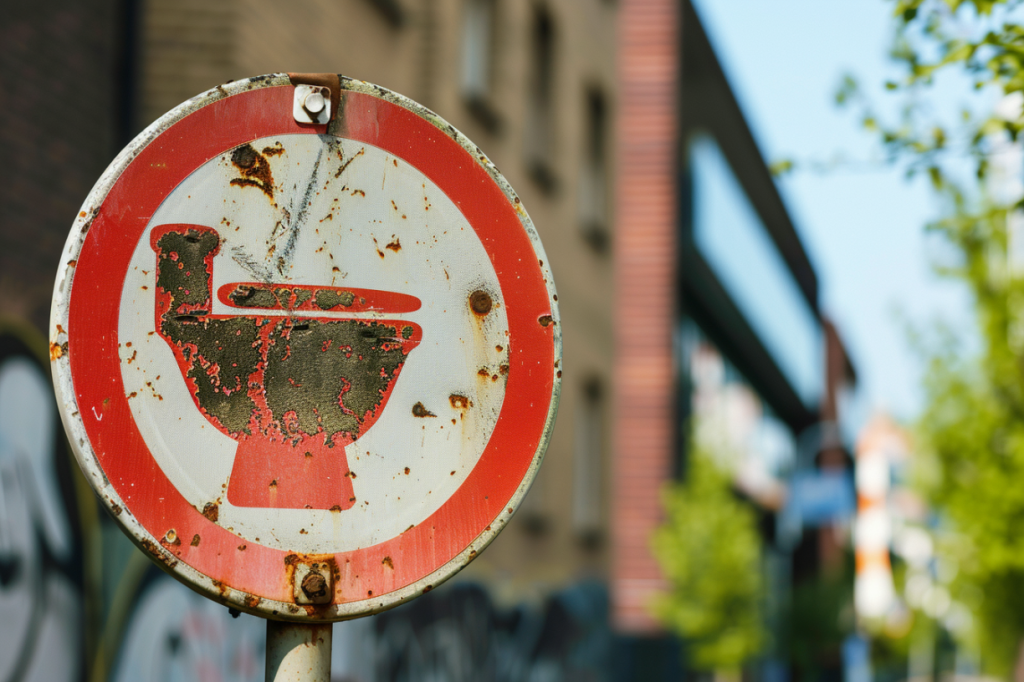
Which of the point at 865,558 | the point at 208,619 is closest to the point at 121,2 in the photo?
the point at 208,619

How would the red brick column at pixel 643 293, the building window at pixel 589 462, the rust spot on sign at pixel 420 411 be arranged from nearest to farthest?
the rust spot on sign at pixel 420 411
the building window at pixel 589 462
the red brick column at pixel 643 293

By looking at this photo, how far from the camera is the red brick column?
18.3m

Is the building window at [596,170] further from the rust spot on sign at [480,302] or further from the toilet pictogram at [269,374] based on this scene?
the toilet pictogram at [269,374]

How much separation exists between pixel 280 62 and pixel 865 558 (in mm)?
76297

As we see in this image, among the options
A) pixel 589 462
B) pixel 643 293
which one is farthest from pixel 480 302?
pixel 643 293

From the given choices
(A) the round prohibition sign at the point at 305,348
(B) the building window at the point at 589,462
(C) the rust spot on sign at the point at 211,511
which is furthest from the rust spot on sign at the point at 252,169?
(B) the building window at the point at 589,462

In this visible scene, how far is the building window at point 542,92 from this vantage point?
562 inches

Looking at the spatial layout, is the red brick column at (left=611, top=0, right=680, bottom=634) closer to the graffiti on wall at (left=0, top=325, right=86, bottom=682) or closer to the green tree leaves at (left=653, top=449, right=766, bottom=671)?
the green tree leaves at (left=653, top=449, right=766, bottom=671)

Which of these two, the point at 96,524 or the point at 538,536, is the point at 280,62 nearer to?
the point at 96,524

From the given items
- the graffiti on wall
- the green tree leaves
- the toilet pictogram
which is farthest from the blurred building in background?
the toilet pictogram

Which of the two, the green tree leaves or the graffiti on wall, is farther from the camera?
the green tree leaves

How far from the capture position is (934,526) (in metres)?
19.4

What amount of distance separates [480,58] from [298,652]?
35.7 ft

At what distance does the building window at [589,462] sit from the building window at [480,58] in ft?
15.7
